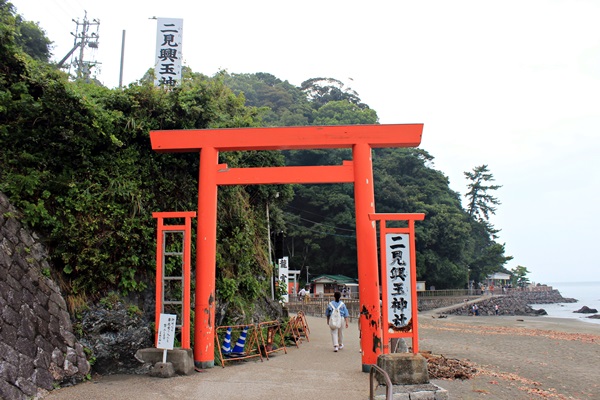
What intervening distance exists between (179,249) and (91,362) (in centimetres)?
286

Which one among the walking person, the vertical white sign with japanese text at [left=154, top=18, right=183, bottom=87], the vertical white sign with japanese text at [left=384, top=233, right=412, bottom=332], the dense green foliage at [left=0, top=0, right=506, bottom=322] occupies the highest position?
the vertical white sign with japanese text at [left=154, top=18, right=183, bottom=87]

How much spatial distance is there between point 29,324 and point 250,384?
11.7 ft

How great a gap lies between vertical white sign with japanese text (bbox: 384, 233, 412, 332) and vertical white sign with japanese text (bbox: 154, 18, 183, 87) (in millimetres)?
11147

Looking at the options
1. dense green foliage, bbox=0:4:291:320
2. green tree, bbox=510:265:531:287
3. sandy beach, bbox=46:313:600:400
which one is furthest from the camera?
green tree, bbox=510:265:531:287

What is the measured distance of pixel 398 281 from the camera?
6914mm

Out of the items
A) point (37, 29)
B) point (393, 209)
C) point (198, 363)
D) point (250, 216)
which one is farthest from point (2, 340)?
point (393, 209)

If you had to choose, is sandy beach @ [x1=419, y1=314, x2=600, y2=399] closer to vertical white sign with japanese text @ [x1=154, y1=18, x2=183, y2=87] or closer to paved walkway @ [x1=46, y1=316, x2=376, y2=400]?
paved walkway @ [x1=46, y1=316, x2=376, y2=400]

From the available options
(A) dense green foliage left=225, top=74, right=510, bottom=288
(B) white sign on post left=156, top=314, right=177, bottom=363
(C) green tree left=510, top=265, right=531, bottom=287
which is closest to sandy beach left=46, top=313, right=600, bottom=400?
(B) white sign on post left=156, top=314, right=177, bottom=363

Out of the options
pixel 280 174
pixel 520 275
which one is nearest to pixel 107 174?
pixel 280 174

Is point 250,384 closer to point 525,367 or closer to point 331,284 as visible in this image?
point 525,367

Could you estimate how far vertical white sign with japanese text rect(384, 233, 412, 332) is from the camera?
6.79 meters

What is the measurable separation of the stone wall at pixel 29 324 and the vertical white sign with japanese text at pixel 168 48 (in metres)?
8.60

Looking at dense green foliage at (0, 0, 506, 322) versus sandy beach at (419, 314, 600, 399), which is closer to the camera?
sandy beach at (419, 314, 600, 399)

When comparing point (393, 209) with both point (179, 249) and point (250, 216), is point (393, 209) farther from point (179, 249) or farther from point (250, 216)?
point (179, 249)
